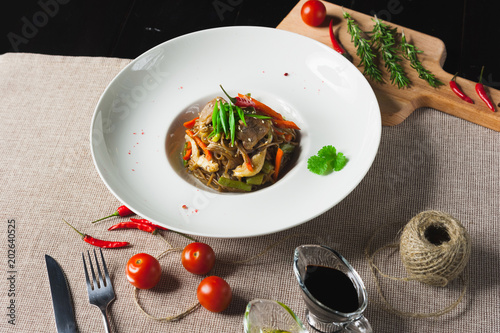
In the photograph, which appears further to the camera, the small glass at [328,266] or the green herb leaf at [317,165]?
the green herb leaf at [317,165]

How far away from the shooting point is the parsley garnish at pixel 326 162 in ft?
9.47

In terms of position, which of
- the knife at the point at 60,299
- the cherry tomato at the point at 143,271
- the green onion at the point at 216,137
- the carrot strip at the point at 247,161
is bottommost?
the knife at the point at 60,299

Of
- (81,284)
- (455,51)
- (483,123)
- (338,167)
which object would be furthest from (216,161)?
(455,51)

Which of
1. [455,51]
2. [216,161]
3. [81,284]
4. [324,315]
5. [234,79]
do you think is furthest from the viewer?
[455,51]

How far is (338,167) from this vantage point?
2.88 metres

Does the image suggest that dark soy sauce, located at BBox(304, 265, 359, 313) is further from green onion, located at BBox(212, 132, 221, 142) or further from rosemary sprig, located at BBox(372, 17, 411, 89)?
rosemary sprig, located at BBox(372, 17, 411, 89)

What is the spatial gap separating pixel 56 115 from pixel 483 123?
9.97ft

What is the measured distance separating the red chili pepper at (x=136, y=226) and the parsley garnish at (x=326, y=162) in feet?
3.30

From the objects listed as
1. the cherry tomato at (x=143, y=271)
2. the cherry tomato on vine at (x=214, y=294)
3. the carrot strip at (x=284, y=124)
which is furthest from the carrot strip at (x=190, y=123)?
the cherry tomato on vine at (x=214, y=294)

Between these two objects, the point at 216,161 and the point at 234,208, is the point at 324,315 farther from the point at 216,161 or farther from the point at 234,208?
Result: the point at 216,161

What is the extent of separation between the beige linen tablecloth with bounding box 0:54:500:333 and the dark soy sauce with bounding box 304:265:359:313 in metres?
0.25

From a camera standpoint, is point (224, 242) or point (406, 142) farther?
point (406, 142)

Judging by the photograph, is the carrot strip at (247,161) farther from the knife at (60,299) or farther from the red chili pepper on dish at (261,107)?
the knife at (60,299)

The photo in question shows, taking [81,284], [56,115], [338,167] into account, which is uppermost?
[338,167]
